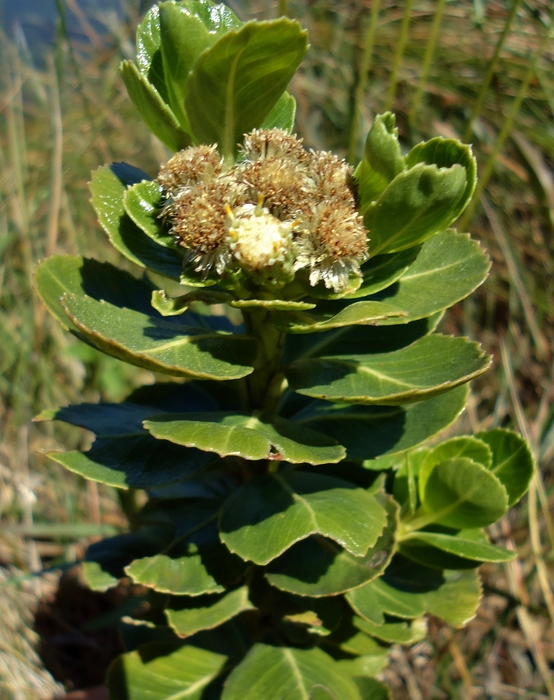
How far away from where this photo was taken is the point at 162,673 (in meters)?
1.27

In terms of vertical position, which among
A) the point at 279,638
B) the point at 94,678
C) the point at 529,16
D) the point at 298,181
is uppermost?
the point at 298,181

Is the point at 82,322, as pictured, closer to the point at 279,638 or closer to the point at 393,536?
the point at 393,536

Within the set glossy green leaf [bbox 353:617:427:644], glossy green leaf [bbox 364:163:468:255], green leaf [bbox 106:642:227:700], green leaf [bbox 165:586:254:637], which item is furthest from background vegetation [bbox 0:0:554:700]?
glossy green leaf [bbox 364:163:468:255]

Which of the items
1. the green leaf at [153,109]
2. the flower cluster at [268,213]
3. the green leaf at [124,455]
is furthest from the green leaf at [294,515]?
the green leaf at [153,109]

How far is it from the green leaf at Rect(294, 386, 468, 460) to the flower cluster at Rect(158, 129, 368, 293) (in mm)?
285

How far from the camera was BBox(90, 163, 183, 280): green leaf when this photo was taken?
3.33ft

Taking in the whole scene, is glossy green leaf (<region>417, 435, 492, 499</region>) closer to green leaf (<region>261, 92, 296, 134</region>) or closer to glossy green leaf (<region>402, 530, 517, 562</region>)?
glossy green leaf (<region>402, 530, 517, 562</region>)

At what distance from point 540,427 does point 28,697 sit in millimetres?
1818

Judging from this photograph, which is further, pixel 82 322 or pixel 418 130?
pixel 418 130

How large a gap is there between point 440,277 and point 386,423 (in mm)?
255

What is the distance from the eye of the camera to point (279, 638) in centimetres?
131

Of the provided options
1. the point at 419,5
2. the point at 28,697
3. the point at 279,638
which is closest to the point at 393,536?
the point at 279,638

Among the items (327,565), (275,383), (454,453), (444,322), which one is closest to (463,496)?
(454,453)

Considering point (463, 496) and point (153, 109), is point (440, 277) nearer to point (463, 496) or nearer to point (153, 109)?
point (463, 496)
